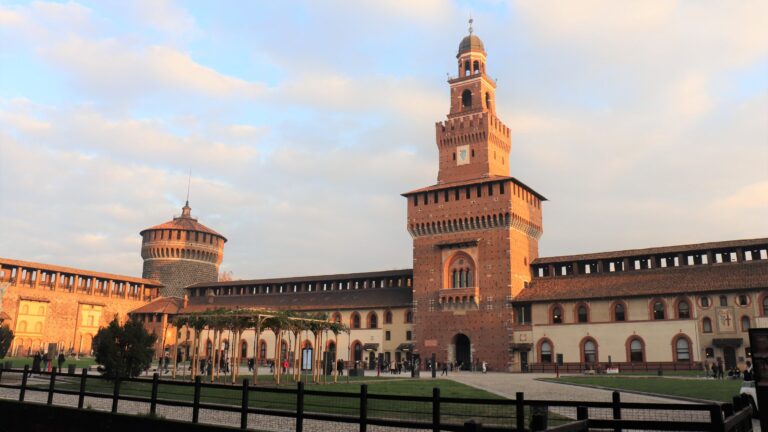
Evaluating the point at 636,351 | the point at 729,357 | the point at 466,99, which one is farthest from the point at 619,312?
the point at 466,99

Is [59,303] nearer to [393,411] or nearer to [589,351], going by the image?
[589,351]

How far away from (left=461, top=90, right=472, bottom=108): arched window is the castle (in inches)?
5.5

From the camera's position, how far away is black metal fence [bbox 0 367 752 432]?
7.72 meters

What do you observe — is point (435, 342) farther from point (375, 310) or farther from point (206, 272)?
point (206, 272)

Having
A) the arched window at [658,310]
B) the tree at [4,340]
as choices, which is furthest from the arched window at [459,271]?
the tree at [4,340]

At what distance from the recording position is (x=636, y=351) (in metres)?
45.7

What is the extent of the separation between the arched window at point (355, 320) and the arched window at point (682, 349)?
28.9 m

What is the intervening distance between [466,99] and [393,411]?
5015cm

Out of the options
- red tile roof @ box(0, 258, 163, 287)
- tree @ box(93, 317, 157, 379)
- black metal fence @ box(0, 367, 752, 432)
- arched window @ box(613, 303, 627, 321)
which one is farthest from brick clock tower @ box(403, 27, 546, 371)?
red tile roof @ box(0, 258, 163, 287)

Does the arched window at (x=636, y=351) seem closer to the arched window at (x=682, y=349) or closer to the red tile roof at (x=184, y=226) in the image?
the arched window at (x=682, y=349)

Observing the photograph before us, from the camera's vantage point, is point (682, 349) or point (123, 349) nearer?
point (123, 349)

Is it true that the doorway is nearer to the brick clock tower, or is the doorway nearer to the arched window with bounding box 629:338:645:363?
the arched window with bounding box 629:338:645:363

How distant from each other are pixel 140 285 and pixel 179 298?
565 cm

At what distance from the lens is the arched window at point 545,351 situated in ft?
161
